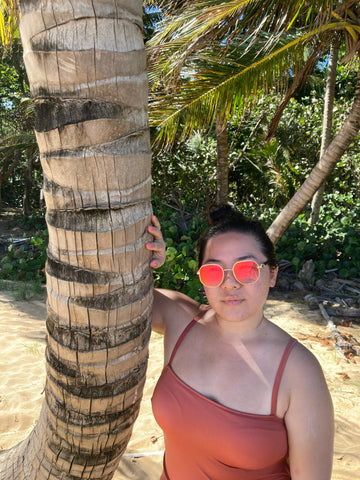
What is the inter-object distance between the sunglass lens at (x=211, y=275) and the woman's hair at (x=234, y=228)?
0.14m

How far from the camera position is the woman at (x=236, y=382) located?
1397 mm

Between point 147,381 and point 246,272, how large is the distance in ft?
10.1

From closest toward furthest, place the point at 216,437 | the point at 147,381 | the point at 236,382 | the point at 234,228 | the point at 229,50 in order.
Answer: the point at 216,437 → the point at 236,382 → the point at 234,228 → the point at 147,381 → the point at 229,50

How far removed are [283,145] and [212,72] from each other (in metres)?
5.82

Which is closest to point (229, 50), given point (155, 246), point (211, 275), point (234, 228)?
point (234, 228)

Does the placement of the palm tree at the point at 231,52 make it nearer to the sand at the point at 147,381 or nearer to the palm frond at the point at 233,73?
the palm frond at the point at 233,73

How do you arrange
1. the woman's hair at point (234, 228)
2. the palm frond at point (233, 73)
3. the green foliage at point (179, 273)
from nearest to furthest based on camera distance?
the woman's hair at point (234, 228), the palm frond at point (233, 73), the green foliage at point (179, 273)

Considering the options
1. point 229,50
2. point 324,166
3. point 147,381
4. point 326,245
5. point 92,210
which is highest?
point 229,50

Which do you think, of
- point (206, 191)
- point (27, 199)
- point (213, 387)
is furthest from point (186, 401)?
point (27, 199)

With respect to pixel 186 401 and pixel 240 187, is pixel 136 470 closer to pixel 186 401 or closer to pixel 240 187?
pixel 186 401

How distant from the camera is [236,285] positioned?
1552 mm

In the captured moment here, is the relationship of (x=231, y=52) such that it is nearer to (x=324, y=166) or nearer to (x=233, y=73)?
(x=233, y=73)

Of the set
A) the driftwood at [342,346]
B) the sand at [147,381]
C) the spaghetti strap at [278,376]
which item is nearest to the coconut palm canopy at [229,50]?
the sand at [147,381]

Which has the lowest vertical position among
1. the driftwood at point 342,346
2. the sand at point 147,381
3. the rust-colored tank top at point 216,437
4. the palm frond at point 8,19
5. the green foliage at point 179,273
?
the sand at point 147,381
